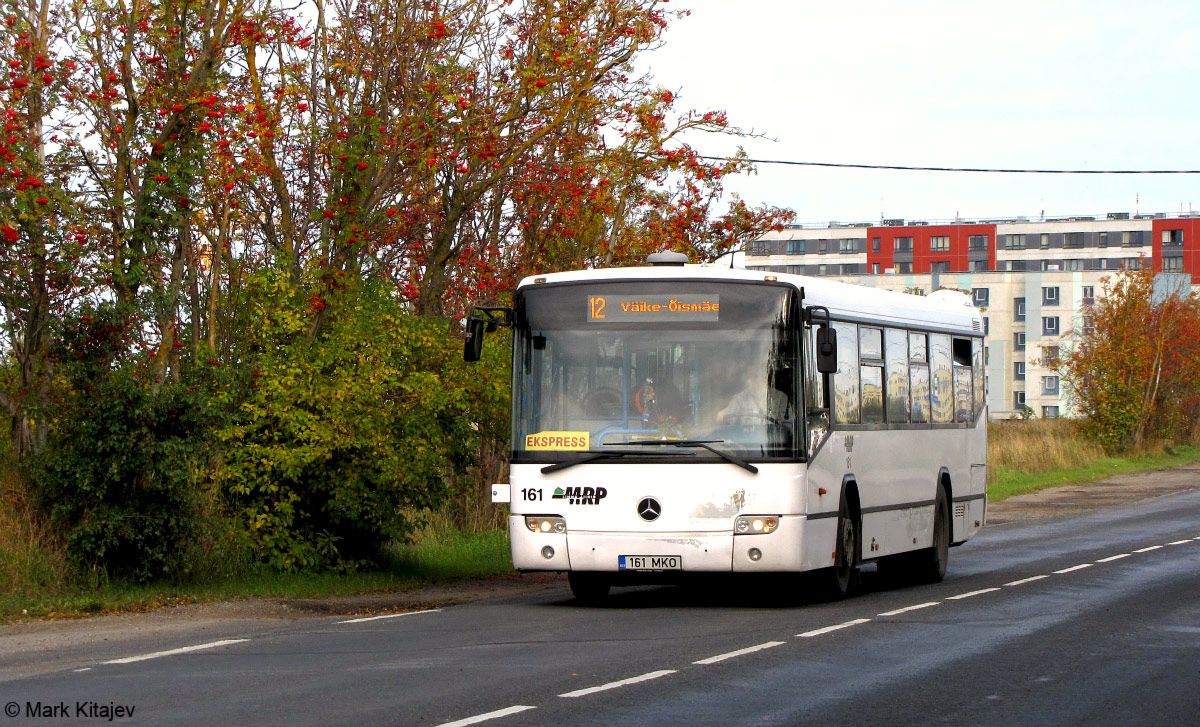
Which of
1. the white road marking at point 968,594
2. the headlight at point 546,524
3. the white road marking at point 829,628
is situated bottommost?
the white road marking at point 968,594

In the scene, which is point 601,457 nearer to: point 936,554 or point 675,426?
point 675,426

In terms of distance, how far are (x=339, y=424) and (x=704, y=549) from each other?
4054 millimetres

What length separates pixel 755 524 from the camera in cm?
1384

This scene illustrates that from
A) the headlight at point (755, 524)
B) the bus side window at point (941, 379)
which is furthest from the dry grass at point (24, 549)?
the bus side window at point (941, 379)

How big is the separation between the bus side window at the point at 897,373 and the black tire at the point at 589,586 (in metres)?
3.60

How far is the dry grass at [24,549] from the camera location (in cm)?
1426

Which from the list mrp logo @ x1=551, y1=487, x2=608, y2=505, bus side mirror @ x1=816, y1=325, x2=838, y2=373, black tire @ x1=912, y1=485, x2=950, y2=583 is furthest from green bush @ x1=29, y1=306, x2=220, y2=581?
black tire @ x1=912, y1=485, x2=950, y2=583

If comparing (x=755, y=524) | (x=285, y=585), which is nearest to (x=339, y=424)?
(x=285, y=585)

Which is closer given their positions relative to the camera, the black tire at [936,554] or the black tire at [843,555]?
the black tire at [843,555]

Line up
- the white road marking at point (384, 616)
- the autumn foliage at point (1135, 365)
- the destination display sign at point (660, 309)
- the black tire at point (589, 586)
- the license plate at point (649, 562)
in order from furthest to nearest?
the autumn foliage at point (1135, 365), the black tire at point (589, 586), the destination display sign at point (660, 309), the license plate at point (649, 562), the white road marking at point (384, 616)

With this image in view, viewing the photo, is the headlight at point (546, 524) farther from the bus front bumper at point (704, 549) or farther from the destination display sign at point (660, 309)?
the destination display sign at point (660, 309)

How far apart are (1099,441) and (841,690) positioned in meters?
50.1

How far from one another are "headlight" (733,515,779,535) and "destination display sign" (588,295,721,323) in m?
1.80

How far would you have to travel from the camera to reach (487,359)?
17.4m
